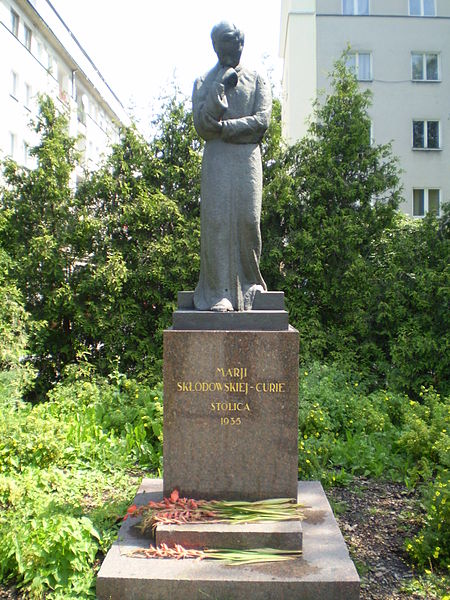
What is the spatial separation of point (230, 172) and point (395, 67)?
17356 mm

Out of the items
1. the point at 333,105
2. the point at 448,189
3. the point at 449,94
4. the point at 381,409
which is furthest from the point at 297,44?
the point at 381,409

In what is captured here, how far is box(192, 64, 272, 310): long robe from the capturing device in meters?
4.23

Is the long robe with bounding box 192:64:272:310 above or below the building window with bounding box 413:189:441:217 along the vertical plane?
below

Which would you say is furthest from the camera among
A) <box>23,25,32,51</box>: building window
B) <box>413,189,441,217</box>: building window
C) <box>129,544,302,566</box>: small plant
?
<box>413,189,441,217</box>: building window

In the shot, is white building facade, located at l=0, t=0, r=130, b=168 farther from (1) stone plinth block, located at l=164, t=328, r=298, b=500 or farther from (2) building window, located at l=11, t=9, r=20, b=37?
(1) stone plinth block, located at l=164, t=328, r=298, b=500

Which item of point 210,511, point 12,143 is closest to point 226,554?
point 210,511

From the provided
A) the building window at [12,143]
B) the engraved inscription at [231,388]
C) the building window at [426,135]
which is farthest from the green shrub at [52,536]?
the building window at [426,135]

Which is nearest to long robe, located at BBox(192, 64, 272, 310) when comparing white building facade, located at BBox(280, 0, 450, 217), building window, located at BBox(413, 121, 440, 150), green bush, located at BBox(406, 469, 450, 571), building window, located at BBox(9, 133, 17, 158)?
green bush, located at BBox(406, 469, 450, 571)

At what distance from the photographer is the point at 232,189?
4242mm

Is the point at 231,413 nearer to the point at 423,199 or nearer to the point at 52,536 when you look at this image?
the point at 52,536

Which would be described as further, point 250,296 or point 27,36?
point 27,36

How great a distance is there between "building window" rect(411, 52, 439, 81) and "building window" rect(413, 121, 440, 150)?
1506mm

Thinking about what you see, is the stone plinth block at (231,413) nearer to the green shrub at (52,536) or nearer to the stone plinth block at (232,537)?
the stone plinth block at (232,537)

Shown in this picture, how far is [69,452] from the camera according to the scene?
18.5ft
